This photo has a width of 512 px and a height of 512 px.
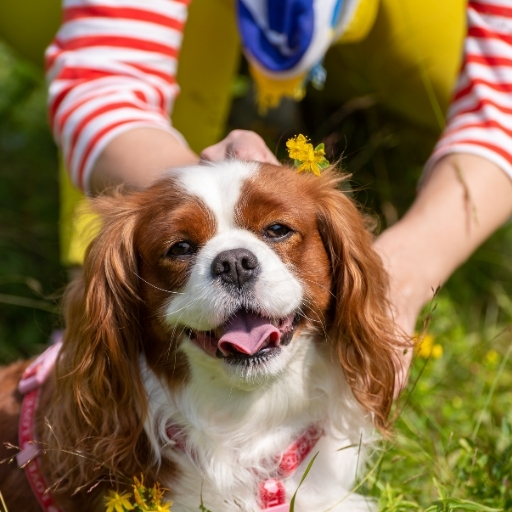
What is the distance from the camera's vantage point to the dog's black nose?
2006mm

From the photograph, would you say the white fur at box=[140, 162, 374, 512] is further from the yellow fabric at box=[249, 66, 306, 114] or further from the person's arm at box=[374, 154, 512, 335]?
the yellow fabric at box=[249, 66, 306, 114]

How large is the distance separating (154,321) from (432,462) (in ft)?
3.27

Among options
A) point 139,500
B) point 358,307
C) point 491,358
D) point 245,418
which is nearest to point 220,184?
point 358,307

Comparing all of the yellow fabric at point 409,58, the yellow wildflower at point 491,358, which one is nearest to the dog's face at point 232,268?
the yellow wildflower at point 491,358

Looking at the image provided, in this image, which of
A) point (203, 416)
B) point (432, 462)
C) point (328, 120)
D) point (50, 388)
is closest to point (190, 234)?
point (203, 416)

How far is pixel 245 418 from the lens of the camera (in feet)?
7.60

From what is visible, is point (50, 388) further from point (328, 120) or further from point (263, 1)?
point (328, 120)

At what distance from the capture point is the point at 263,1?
9.81 ft

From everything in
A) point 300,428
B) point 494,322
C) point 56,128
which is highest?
point 56,128

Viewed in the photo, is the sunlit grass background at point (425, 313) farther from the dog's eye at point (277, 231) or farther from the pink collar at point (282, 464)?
the dog's eye at point (277, 231)

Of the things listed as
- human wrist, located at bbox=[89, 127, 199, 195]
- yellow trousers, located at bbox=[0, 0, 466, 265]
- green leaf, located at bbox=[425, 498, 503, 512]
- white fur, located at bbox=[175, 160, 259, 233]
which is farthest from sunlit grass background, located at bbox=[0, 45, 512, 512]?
white fur, located at bbox=[175, 160, 259, 233]

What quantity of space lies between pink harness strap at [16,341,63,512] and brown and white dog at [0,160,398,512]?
0.03 metres

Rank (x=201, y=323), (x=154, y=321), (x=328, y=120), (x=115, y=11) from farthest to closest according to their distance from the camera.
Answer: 1. (x=328, y=120)
2. (x=115, y=11)
3. (x=154, y=321)
4. (x=201, y=323)

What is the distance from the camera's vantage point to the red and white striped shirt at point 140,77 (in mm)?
2797
